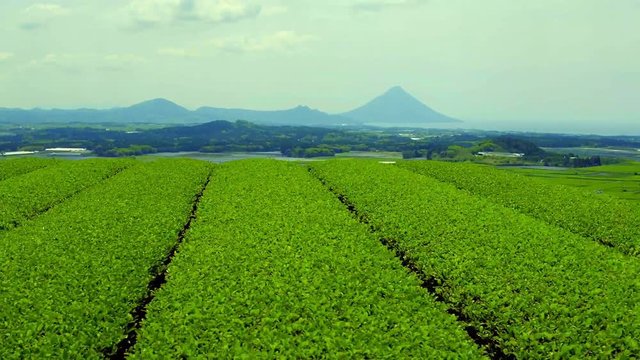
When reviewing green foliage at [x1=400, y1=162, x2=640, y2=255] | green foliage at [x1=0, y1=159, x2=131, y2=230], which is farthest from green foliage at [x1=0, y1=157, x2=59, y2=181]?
green foliage at [x1=400, y1=162, x2=640, y2=255]

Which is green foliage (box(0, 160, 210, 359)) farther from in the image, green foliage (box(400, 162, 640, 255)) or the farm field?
green foliage (box(400, 162, 640, 255))

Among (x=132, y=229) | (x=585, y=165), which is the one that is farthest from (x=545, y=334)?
(x=585, y=165)

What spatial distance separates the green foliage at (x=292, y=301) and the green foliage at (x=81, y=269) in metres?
1.23

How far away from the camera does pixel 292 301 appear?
1475 centimetres

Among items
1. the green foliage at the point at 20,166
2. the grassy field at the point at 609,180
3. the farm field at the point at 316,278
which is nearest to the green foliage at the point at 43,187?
the farm field at the point at 316,278

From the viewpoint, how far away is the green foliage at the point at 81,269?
12.7 m

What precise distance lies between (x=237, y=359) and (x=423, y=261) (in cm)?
1063

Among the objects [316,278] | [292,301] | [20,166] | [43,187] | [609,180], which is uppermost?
[20,166]

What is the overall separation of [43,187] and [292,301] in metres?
29.7

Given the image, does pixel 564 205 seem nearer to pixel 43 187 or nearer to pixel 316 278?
pixel 316 278

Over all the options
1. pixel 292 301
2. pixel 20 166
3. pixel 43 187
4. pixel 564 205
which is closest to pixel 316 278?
pixel 292 301

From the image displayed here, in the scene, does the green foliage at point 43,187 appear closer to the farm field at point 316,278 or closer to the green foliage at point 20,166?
the farm field at point 316,278

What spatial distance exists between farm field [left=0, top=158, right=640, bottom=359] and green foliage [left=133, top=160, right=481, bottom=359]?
0.21 ft

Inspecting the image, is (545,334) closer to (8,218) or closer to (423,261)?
Result: (423,261)
